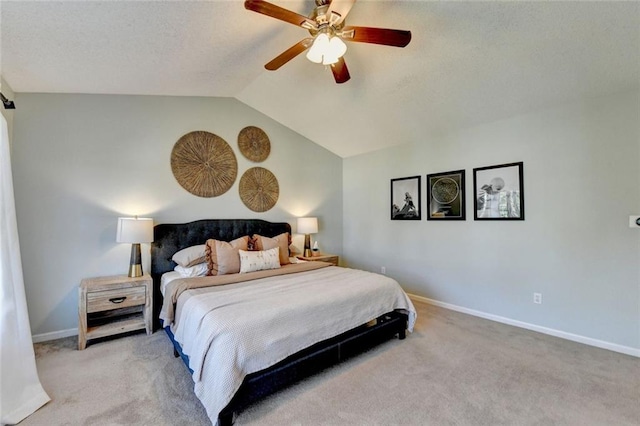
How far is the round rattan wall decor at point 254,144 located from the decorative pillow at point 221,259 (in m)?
1.55

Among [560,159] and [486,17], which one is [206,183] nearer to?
[486,17]

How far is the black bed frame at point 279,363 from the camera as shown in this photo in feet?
5.95

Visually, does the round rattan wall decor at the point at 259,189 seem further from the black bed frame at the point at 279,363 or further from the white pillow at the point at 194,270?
the white pillow at the point at 194,270

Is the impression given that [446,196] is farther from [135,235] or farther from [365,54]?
[135,235]

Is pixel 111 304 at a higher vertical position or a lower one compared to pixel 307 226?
lower

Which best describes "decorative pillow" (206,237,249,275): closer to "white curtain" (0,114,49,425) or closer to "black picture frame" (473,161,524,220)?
"white curtain" (0,114,49,425)

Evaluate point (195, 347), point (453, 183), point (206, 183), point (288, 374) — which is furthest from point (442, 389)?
point (206, 183)

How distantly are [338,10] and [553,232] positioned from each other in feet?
10.1

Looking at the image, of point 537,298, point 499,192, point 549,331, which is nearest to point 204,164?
point 499,192

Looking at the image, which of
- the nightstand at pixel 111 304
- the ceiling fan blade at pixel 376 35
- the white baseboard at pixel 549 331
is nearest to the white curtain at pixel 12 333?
the nightstand at pixel 111 304

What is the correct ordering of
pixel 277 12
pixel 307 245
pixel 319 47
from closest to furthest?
pixel 277 12 → pixel 319 47 → pixel 307 245

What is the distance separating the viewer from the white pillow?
304cm


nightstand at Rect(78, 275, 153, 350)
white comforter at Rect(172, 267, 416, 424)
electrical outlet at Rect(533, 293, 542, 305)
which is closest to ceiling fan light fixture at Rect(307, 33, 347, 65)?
white comforter at Rect(172, 267, 416, 424)

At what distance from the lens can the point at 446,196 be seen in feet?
12.7
